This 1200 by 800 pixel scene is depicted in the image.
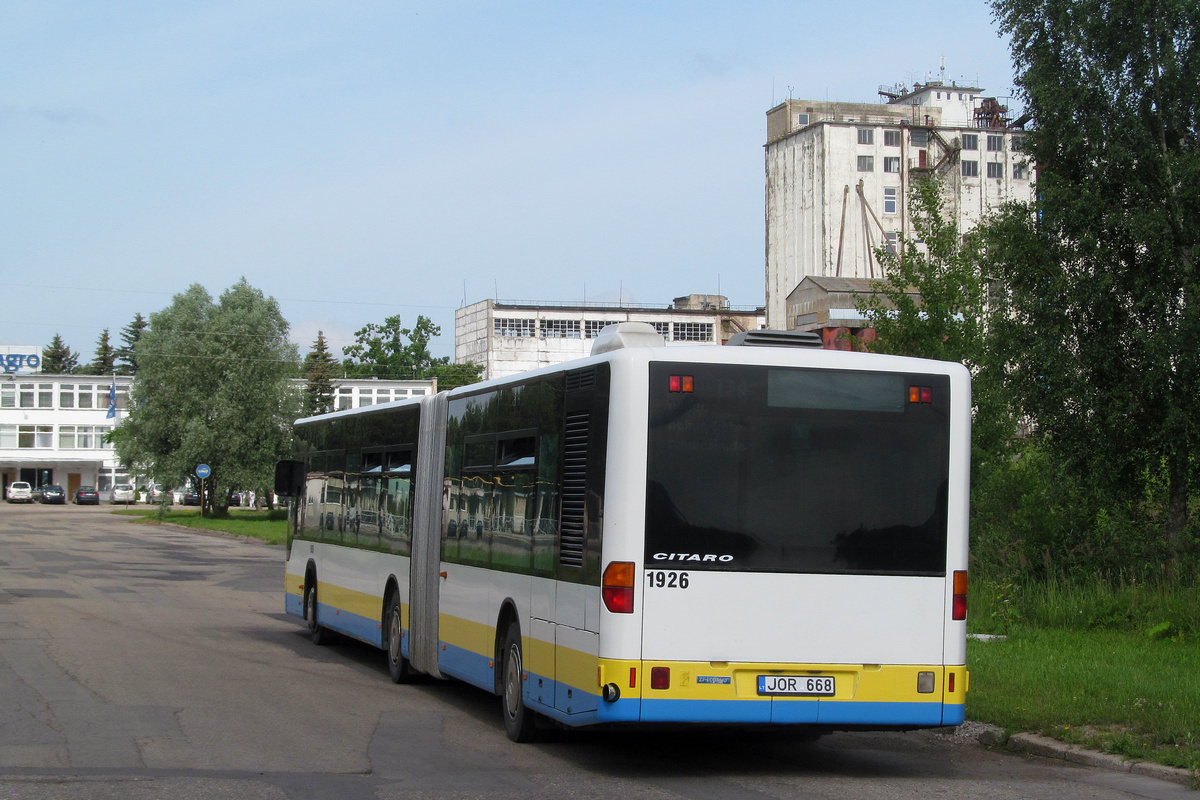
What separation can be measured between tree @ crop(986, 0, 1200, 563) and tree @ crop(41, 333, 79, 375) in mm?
142069

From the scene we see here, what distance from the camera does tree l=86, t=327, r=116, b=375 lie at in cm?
14998

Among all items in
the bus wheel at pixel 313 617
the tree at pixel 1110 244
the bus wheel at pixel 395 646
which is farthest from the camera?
the tree at pixel 1110 244

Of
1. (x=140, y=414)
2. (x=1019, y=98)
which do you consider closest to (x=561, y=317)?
(x=140, y=414)

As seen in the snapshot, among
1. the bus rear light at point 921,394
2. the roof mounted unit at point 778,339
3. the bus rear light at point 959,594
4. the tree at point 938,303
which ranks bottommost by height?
the bus rear light at point 959,594

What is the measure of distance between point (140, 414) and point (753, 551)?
2651 inches

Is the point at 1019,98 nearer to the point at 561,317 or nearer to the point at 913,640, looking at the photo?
the point at 913,640

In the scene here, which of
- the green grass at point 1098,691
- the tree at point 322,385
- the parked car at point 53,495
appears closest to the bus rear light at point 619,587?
the green grass at point 1098,691

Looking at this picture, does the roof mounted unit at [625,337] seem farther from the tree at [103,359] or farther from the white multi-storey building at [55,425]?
the tree at [103,359]

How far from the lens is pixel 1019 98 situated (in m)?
19.7

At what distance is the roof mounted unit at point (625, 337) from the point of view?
31.6 ft

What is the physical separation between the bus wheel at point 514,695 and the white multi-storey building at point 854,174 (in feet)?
298

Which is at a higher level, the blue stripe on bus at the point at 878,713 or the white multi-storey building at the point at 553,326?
the white multi-storey building at the point at 553,326

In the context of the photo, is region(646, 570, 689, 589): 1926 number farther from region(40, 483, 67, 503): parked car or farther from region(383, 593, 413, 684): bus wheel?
region(40, 483, 67, 503): parked car

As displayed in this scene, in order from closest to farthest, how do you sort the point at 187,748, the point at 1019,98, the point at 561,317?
the point at 187,748 < the point at 1019,98 < the point at 561,317
